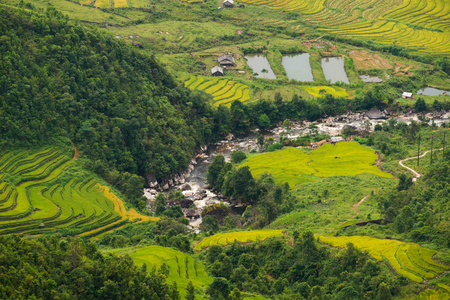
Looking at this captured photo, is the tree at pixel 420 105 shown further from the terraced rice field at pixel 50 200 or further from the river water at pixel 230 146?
the terraced rice field at pixel 50 200

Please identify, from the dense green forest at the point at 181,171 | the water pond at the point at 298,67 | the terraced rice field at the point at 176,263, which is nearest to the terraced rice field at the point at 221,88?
the dense green forest at the point at 181,171

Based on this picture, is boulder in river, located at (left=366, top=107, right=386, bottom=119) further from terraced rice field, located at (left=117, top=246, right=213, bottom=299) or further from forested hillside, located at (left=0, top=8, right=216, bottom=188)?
terraced rice field, located at (left=117, top=246, right=213, bottom=299)

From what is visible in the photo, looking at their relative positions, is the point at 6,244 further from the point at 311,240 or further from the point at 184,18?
the point at 184,18

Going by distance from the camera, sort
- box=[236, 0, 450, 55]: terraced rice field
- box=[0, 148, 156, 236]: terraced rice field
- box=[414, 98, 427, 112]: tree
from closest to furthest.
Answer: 1. box=[0, 148, 156, 236]: terraced rice field
2. box=[414, 98, 427, 112]: tree
3. box=[236, 0, 450, 55]: terraced rice field

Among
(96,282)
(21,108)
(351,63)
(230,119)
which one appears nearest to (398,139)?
(230,119)

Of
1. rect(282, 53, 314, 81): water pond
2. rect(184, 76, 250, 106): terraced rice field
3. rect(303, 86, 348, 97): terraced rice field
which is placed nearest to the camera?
rect(184, 76, 250, 106): terraced rice field

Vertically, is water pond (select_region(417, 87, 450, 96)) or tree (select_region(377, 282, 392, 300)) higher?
water pond (select_region(417, 87, 450, 96))

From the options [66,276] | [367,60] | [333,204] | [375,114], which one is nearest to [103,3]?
[367,60]

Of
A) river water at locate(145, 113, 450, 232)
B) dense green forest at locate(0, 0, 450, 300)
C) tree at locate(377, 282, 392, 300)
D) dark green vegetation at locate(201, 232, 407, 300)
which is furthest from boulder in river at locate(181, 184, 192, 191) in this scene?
tree at locate(377, 282, 392, 300)
